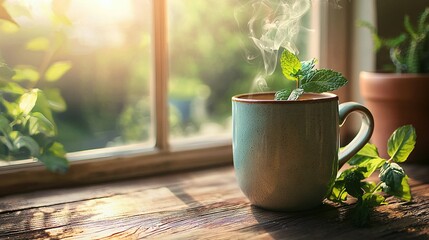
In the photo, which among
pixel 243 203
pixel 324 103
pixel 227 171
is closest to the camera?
pixel 324 103

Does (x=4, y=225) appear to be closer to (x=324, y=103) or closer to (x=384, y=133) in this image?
(x=324, y=103)

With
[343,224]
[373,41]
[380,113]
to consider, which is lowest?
[343,224]

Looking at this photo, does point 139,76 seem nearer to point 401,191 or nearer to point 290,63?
point 290,63

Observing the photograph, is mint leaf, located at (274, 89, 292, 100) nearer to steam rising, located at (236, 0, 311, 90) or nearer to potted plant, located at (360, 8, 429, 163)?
steam rising, located at (236, 0, 311, 90)

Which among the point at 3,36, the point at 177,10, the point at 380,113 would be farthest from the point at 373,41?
the point at 3,36

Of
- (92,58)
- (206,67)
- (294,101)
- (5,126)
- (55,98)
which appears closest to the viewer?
(294,101)

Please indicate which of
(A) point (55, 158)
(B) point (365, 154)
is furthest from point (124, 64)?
(B) point (365, 154)

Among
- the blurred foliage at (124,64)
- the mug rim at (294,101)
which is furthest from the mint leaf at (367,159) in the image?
the blurred foliage at (124,64)

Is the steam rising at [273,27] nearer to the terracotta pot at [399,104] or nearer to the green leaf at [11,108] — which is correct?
the terracotta pot at [399,104]
